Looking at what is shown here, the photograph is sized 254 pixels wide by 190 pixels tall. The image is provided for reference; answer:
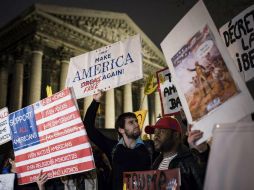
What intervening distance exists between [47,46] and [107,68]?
21574 mm

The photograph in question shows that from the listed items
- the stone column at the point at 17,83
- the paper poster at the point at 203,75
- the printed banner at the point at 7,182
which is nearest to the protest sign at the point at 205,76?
the paper poster at the point at 203,75

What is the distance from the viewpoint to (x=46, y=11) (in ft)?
77.9

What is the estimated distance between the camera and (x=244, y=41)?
2.89 m

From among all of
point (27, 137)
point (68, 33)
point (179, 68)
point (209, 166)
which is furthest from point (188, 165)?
point (68, 33)

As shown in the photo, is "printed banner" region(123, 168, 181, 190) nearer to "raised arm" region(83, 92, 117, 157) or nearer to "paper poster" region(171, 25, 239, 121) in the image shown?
"paper poster" region(171, 25, 239, 121)

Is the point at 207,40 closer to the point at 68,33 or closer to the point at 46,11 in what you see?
the point at 46,11

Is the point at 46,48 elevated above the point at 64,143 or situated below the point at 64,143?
above

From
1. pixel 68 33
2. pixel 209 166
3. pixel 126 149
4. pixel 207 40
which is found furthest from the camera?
pixel 68 33

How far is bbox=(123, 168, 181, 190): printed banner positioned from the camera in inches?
97.8

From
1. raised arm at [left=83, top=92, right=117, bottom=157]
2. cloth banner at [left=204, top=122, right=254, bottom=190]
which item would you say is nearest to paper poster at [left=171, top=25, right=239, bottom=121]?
cloth banner at [left=204, top=122, right=254, bottom=190]

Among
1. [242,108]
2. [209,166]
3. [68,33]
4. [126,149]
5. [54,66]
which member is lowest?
[209,166]

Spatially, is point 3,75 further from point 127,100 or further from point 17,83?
point 127,100

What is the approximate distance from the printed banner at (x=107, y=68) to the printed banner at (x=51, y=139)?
1.69ft

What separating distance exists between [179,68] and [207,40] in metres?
0.43
